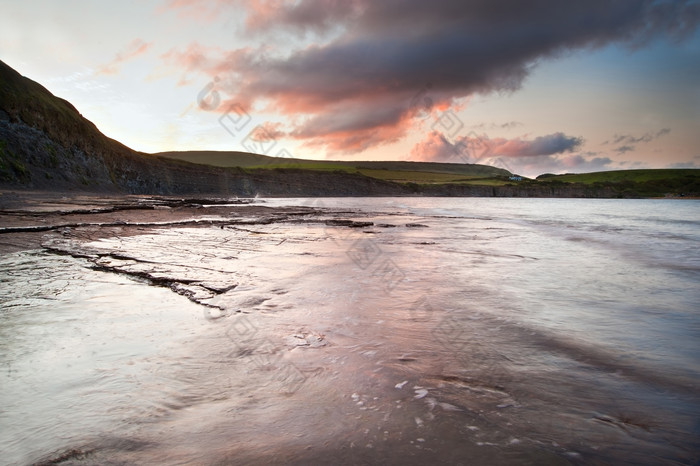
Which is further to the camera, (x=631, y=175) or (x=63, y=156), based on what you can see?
(x=631, y=175)

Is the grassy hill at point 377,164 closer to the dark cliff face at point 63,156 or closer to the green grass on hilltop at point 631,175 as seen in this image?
the green grass on hilltop at point 631,175

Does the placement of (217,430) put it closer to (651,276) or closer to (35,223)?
(651,276)

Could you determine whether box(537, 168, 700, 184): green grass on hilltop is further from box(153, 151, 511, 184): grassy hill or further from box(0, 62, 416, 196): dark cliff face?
box(0, 62, 416, 196): dark cliff face

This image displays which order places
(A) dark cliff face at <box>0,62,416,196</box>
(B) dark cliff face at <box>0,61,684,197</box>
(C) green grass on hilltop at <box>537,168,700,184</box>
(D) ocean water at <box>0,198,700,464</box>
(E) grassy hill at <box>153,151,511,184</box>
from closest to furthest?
(D) ocean water at <box>0,198,700,464</box> < (A) dark cliff face at <box>0,62,416,196</box> < (B) dark cliff face at <box>0,61,684,197</box> < (C) green grass on hilltop at <box>537,168,700,184</box> < (E) grassy hill at <box>153,151,511,184</box>

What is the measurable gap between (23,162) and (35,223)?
24530 millimetres

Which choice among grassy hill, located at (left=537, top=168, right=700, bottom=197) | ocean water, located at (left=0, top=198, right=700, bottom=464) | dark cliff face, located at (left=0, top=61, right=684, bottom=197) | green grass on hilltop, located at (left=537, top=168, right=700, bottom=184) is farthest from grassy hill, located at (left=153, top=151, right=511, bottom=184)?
ocean water, located at (left=0, top=198, right=700, bottom=464)

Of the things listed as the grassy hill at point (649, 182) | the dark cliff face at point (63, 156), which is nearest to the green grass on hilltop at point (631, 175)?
the grassy hill at point (649, 182)

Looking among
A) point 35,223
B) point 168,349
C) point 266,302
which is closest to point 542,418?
point 168,349

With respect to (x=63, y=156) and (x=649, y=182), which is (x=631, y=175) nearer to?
(x=649, y=182)

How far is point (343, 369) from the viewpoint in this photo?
10.1 ft

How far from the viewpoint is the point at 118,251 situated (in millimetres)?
7906

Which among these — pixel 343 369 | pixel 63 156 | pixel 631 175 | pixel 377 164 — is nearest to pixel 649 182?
pixel 631 175

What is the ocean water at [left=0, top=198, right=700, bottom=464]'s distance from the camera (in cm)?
211

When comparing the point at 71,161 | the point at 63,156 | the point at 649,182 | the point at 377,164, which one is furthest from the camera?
the point at 377,164
